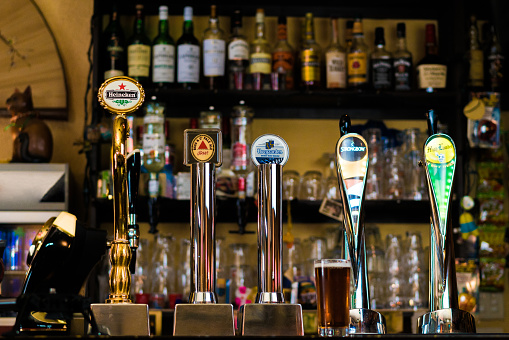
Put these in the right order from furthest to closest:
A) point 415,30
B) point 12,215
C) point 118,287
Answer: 1. point 415,30
2. point 12,215
3. point 118,287

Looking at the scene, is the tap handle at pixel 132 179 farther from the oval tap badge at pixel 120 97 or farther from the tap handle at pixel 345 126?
the tap handle at pixel 345 126

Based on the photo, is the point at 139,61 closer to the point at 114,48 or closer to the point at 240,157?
the point at 114,48

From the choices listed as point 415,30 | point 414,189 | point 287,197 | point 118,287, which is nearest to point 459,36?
point 415,30

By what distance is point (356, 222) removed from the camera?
106cm

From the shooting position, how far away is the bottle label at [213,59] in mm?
2703

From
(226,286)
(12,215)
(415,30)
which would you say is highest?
(415,30)

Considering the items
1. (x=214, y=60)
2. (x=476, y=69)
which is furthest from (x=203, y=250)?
(x=476, y=69)

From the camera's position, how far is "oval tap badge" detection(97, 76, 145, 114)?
3.58ft

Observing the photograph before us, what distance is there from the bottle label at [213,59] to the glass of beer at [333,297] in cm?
178

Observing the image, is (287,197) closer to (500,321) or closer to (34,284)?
(500,321)

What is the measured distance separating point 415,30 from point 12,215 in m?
1.85

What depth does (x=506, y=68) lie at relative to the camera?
3.00 m

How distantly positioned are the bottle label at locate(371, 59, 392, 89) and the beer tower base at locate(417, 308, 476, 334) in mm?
1817

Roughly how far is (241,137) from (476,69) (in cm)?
102
